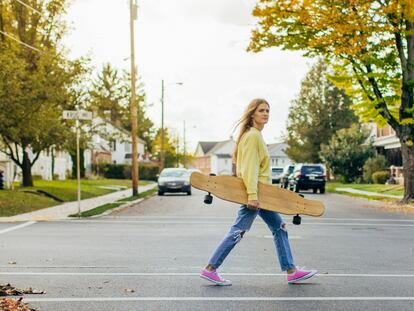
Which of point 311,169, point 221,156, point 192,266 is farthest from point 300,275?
point 221,156

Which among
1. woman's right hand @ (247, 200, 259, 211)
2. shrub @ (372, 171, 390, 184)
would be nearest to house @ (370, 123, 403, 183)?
shrub @ (372, 171, 390, 184)

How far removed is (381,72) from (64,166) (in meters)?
36.4

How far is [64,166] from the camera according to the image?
190 feet

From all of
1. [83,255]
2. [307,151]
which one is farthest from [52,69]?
[307,151]

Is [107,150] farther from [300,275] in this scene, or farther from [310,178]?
[300,275]

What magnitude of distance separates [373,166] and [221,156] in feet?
381

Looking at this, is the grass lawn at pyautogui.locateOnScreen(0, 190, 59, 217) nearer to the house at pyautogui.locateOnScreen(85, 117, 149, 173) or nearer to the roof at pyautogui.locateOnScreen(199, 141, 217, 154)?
the house at pyautogui.locateOnScreen(85, 117, 149, 173)

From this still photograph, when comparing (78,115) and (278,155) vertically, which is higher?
(278,155)

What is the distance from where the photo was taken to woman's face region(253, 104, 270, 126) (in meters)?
7.74

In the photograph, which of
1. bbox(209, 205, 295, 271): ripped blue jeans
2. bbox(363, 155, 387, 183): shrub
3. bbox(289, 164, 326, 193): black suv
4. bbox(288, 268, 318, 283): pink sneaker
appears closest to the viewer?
bbox(209, 205, 295, 271): ripped blue jeans

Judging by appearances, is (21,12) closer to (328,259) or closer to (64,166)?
(64,166)

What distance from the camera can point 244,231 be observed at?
7.80 meters

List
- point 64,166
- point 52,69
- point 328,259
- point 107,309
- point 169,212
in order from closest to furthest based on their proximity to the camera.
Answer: point 107,309
point 328,259
point 169,212
point 52,69
point 64,166

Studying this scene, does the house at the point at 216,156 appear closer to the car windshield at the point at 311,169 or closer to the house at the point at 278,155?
the house at the point at 278,155
